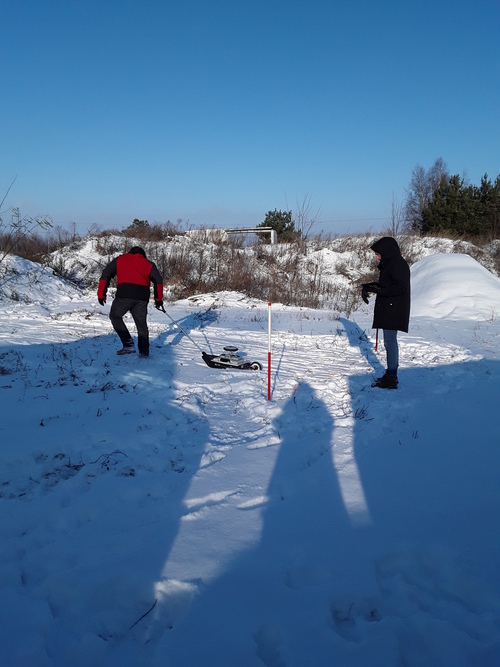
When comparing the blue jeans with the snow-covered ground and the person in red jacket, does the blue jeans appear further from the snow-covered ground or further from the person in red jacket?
the person in red jacket

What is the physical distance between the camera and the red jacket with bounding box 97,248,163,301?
742 cm

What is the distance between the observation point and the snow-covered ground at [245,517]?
85.9 inches

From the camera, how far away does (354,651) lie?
6.98ft

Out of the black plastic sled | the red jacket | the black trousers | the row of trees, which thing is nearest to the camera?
the black plastic sled

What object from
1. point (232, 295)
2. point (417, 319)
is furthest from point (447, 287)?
point (232, 295)

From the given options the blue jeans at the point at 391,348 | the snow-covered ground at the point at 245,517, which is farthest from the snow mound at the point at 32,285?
the blue jeans at the point at 391,348

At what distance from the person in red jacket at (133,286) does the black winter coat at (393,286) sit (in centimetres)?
392

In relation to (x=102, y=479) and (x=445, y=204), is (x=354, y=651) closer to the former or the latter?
(x=102, y=479)

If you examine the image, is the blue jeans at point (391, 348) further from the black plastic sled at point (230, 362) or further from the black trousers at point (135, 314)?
the black trousers at point (135, 314)

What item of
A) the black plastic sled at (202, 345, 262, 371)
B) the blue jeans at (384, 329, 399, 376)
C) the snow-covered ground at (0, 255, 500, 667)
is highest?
the blue jeans at (384, 329, 399, 376)

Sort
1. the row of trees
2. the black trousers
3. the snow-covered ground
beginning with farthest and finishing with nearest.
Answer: the row of trees < the black trousers < the snow-covered ground

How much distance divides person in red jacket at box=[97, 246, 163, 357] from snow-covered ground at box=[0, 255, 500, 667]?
33.7 inches

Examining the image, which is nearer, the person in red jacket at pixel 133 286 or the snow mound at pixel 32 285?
the person in red jacket at pixel 133 286

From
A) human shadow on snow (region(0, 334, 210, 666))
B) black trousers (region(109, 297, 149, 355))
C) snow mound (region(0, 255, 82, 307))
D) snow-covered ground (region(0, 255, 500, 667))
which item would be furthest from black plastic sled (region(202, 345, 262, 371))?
snow mound (region(0, 255, 82, 307))
